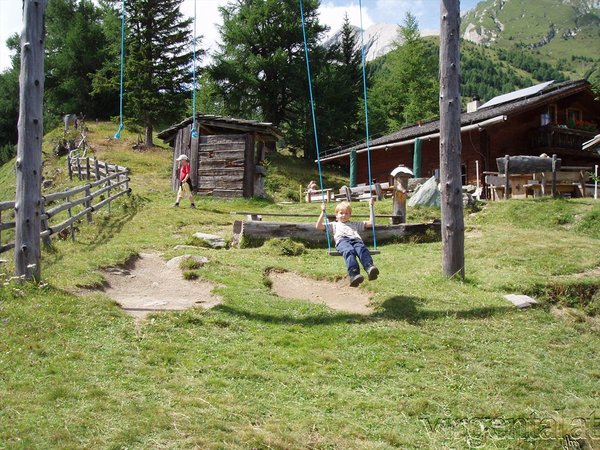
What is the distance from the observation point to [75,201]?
45.5 feet

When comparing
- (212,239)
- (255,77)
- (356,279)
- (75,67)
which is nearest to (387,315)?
(356,279)

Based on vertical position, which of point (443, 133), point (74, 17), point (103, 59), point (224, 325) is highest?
point (74, 17)

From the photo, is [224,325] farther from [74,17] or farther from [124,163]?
[74,17]

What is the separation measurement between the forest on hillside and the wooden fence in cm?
1135

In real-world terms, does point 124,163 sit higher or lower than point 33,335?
higher

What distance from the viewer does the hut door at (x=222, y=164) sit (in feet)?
71.2

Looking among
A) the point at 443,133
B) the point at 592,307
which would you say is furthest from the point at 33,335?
the point at 592,307

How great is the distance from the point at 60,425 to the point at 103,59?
5206 cm

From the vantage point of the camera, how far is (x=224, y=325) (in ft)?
23.0

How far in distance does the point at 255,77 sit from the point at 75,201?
101 feet

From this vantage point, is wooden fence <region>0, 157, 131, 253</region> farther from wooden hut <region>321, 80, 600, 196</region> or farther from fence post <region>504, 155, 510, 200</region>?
wooden hut <region>321, 80, 600, 196</region>

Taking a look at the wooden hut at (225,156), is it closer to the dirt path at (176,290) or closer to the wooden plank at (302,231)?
the wooden plank at (302,231)

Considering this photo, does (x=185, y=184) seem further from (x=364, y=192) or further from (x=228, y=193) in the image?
(x=364, y=192)

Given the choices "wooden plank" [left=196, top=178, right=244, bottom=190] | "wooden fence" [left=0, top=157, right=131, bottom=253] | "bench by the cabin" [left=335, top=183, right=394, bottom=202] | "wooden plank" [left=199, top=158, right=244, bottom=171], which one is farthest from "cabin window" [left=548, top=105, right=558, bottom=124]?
"wooden fence" [left=0, top=157, right=131, bottom=253]
